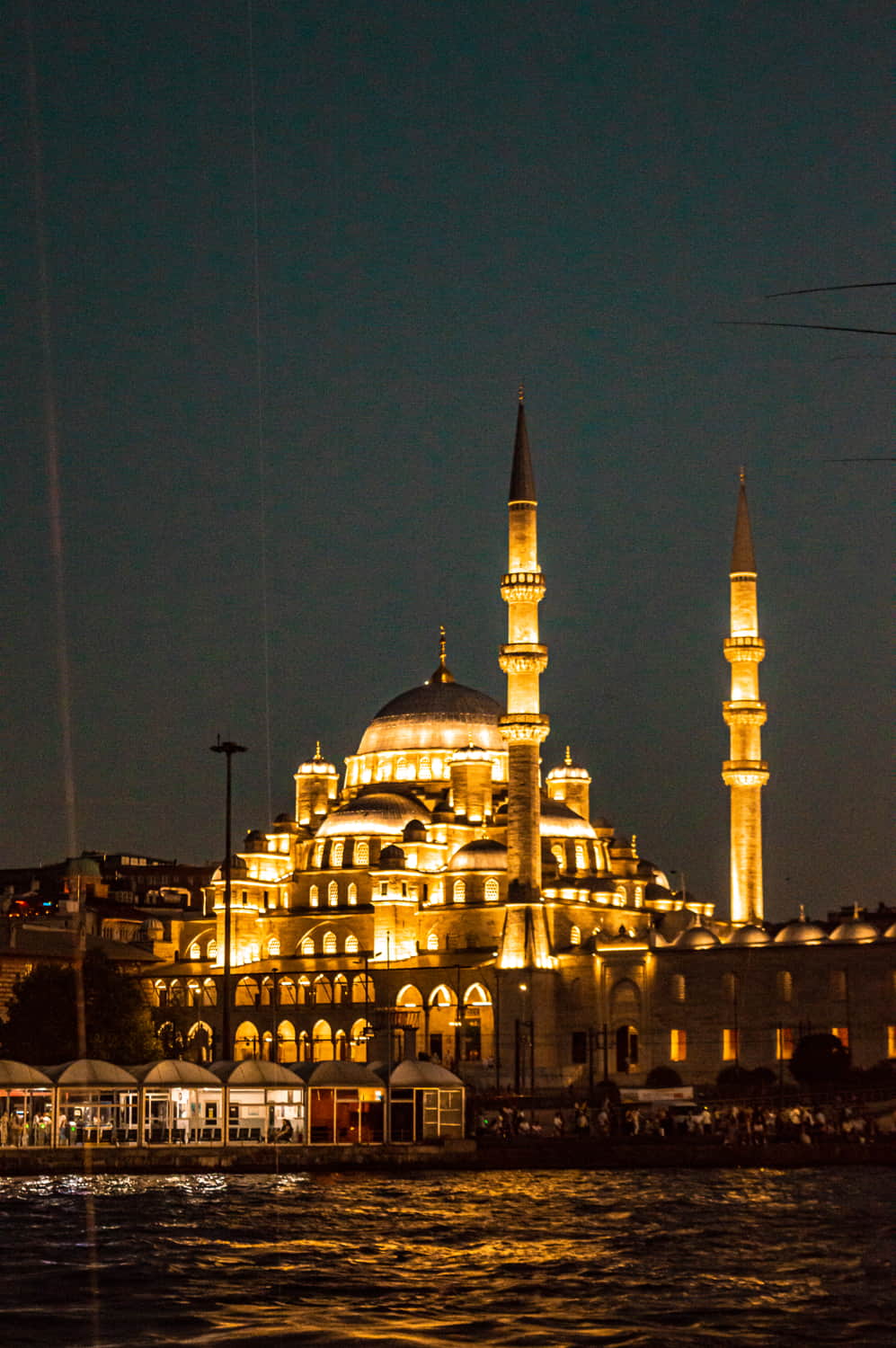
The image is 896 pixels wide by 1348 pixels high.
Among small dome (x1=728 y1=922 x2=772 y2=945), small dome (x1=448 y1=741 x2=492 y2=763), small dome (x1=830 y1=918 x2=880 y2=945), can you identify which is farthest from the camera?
Answer: small dome (x1=448 y1=741 x2=492 y2=763)

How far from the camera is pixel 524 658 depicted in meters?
70.0

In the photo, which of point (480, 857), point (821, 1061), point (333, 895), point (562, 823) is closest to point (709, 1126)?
point (821, 1061)

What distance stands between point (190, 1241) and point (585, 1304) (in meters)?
7.17

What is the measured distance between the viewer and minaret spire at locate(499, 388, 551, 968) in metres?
68.8

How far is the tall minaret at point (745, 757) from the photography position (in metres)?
74.0

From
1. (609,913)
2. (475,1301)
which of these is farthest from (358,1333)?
(609,913)

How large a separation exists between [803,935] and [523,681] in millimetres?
11852

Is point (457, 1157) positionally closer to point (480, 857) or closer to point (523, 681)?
point (523, 681)

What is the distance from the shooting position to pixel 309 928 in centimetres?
8088

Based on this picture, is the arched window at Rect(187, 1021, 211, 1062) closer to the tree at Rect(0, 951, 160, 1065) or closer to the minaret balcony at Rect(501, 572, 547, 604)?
the tree at Rect(0, 951, 160, 1065)

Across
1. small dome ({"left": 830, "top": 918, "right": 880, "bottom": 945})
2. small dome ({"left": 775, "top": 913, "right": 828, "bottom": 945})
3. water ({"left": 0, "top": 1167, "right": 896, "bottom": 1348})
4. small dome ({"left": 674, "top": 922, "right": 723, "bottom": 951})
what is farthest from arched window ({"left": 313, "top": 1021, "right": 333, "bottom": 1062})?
water ({"left": 0, "top": 1167, "right": 896, "bottom": 1348})

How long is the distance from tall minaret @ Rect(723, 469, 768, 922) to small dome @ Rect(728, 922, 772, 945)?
147 inches

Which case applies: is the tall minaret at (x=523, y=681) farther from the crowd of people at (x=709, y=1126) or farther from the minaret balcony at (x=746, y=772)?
the crowd of people at (x=709, y=1126)

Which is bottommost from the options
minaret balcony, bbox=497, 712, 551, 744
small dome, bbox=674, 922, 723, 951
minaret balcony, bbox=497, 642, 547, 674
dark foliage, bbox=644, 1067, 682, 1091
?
dark foliage, bbox=644, 1067, 682, 1091
